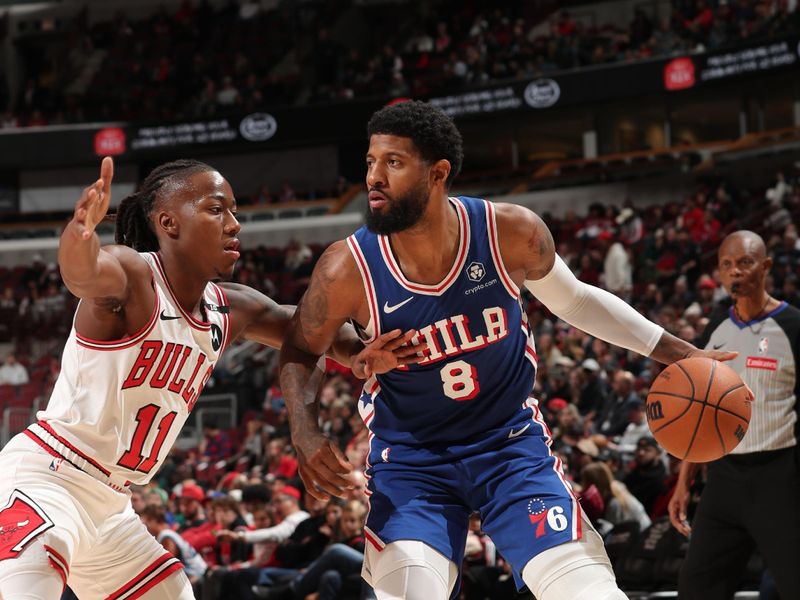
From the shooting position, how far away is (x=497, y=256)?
12.8 feet

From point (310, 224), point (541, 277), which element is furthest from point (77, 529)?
point (310, 224)

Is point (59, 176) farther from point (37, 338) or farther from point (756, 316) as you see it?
point (756, 316)

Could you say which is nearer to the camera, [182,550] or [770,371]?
[770,371]

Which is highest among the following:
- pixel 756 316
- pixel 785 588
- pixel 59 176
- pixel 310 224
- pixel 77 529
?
pixel 59 176

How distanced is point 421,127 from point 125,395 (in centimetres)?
142

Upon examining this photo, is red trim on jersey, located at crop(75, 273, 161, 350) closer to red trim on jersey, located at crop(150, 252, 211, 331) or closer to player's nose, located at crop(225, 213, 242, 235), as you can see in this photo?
red trim on jersey, located at crop(150, 252, 211, 331)

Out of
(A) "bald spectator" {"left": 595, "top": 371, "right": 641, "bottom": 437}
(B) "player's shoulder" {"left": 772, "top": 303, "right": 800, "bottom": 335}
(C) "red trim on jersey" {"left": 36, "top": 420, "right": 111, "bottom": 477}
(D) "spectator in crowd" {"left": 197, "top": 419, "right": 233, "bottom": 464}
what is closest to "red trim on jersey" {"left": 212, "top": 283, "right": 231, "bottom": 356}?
(C) "red trim on jersey" {"left": 36, "top": 420, "right": 111, "bottom": 477}

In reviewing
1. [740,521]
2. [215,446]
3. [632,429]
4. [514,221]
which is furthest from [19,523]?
[215,446]

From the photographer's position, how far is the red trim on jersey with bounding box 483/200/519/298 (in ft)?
12.8

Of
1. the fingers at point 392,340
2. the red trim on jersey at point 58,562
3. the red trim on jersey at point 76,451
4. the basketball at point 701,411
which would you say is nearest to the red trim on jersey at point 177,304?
the red trim on jersey at point 76,451

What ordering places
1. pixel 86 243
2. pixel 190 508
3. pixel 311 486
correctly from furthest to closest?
pixel 190 508 → pixel 311 486 → pixel 86 243

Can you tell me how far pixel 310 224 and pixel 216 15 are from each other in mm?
8718

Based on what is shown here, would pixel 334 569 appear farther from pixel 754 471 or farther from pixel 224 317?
pixel 224 317

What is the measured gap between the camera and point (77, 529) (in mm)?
3631
